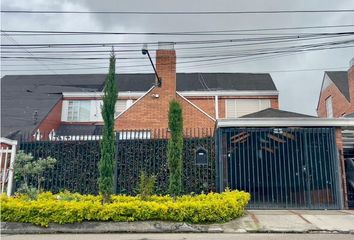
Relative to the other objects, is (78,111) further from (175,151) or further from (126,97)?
(175,151)

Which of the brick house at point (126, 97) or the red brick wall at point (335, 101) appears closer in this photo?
the brick house at point (126, 97)

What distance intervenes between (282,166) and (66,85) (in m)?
17.6

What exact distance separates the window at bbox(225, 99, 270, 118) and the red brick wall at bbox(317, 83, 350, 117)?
496 centimetres

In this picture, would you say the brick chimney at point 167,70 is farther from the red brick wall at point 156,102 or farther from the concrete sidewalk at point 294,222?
the concrete sidewalk at point 294,222

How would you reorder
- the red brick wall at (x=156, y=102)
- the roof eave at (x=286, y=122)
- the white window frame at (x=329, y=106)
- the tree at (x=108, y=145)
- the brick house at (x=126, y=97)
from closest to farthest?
the tree at (x=108, y=145) → the roof eave at (x=286, y=122) → the red brick wall at (x=156, y=102) → the brick house at (x=126, y=97) → the white window frame at (x=329, y=106)

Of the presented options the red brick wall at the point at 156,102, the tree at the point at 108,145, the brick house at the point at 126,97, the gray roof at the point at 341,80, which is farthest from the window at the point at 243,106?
the tree at the point at 108,145

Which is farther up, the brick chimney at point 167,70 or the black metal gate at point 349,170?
the brick chimney at point 167,70

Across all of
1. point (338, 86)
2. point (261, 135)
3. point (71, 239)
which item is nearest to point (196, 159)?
point (261, 135)

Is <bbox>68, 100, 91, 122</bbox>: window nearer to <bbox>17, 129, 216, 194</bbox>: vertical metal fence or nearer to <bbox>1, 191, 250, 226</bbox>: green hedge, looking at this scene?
<bbox>17, 129, 216, 194</bbox>: vertical metal fence

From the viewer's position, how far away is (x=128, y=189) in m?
11.0

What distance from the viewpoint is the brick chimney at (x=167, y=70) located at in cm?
1628

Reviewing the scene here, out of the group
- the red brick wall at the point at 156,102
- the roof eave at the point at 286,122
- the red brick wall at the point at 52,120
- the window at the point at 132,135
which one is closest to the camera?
the roof eave at the point at 286,122

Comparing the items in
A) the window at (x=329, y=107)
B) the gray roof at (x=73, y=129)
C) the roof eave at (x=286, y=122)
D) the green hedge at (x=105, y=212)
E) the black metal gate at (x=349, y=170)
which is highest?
the window at (x=329, y=107)

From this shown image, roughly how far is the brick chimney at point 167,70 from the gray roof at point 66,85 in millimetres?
6181
